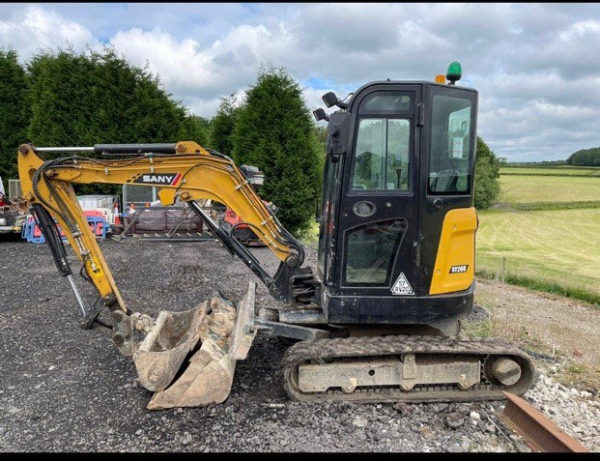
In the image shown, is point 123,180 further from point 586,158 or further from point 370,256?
point 586,158

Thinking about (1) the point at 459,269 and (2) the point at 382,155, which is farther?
(1) the point at 459,269

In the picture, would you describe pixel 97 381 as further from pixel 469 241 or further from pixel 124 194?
pixel 124 194

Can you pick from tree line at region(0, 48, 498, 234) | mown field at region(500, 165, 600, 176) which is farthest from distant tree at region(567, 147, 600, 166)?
tree line at region(0, 48, 498, 234)

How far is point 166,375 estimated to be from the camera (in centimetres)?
384

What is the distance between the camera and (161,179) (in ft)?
14.3

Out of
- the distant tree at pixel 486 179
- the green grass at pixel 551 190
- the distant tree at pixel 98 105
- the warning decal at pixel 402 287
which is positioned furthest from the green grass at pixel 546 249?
the distant tree at pixel 98 105

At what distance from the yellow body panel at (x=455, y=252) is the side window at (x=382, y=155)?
549 millimetres

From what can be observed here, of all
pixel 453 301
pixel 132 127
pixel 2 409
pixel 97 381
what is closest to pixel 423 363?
pixel 453 301

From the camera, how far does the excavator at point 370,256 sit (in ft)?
12.3

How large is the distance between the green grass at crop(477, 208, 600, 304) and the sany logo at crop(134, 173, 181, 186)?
8172 millimetres

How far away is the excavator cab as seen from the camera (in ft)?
12.3

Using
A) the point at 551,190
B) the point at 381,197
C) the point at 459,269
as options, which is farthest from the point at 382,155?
the point at 551,190

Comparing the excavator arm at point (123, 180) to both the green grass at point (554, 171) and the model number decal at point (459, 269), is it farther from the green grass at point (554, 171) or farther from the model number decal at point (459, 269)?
the green grass at point (554, 171)

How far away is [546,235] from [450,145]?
18299mm
